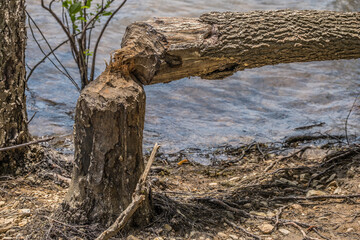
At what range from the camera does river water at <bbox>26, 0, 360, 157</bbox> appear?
16.4 feet

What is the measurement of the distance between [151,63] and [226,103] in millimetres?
3207

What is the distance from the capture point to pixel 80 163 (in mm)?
2455

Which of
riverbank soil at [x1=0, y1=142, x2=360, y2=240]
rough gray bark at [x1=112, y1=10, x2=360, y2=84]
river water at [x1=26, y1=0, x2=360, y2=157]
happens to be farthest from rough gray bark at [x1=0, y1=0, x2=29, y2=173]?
river water at [x1=26, y1=0, x2=360, y2=157]

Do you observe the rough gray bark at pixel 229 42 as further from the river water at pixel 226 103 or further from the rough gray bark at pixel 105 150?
the river water at pixel 226 103

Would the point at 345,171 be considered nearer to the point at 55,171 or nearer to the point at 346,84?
the point at 55,171

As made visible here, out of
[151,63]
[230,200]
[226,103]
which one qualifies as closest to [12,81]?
[151,63]

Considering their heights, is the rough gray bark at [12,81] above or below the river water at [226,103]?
above

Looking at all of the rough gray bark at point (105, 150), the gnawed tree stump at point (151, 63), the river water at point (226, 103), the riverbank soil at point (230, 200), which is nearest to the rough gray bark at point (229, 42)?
the gnawed tree stump at point (151, 63)

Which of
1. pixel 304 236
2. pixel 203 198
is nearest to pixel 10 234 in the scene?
pixel 203 198

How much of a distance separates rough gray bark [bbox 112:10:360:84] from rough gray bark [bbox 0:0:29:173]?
87 centimetres

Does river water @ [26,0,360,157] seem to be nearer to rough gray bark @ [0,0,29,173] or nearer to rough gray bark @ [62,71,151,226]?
rough gray bark @ [0,0,29,173]

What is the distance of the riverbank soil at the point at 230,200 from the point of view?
2.57 m

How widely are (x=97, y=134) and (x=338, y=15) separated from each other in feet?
7.02

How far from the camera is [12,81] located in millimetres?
3119
